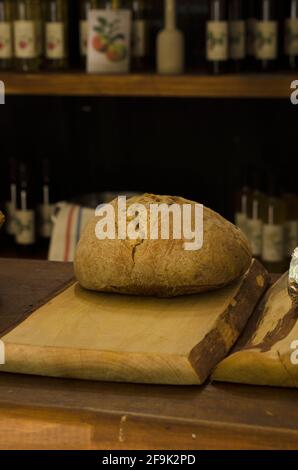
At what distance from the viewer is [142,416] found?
2.23 ft

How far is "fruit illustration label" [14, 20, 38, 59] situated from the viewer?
6.98ft

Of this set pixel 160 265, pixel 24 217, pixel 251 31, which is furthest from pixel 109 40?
pixel 160 265

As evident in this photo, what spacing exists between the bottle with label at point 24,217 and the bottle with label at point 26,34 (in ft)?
1.05

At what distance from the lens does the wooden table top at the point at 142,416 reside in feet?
2.17

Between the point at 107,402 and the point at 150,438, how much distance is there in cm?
5

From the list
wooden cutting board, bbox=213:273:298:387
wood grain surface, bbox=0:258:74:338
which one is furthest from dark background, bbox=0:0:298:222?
wooden cutting board, bbox=213:273:298:387

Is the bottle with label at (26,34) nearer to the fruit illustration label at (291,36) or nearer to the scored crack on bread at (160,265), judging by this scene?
the fruit illustration label at (291,36)

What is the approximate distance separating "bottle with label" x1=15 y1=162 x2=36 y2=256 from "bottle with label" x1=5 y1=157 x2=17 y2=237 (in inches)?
0.6

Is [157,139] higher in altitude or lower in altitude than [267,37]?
A: lower

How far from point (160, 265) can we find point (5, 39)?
1436 millimetres

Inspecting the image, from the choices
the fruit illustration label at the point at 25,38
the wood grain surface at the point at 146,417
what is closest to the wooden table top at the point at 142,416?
the wood grain surface at the point at 146,417

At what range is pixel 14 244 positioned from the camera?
2385 mm

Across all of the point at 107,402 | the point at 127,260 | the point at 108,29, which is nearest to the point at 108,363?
the point at 107,402

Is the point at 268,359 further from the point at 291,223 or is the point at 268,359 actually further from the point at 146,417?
the point at 291,223
